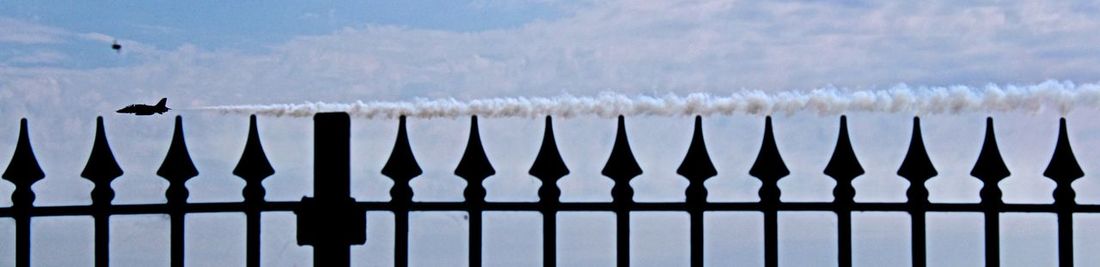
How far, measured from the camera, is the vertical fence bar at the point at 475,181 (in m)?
11.3

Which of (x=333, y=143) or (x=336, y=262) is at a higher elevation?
(x=333, y=143)

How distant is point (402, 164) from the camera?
11.5m

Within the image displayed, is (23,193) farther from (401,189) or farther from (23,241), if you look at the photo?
(401,189)

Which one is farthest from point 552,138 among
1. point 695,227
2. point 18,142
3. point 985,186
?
point 18,142

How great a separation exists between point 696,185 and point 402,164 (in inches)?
79.5

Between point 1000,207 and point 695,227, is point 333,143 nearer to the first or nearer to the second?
point 695,227

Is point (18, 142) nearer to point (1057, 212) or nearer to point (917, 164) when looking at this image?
point (917, 164)

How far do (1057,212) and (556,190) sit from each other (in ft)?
11.1

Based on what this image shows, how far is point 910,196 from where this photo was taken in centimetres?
1126

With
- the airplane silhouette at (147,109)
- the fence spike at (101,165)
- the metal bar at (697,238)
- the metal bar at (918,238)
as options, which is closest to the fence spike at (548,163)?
the metal bar at (697,238)

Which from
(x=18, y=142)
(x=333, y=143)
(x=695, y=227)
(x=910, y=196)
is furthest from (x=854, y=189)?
(x=18, y=142)

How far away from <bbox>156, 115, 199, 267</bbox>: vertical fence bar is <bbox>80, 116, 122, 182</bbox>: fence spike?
1.00ft

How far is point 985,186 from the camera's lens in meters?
11.3

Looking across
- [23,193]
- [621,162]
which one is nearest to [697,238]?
[621,162]
